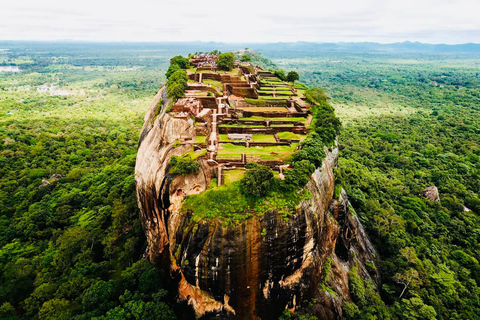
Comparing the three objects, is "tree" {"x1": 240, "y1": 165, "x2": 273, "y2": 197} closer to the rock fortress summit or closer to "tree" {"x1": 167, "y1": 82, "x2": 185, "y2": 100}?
the rock fortress summit

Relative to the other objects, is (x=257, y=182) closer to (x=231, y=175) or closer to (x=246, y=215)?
(x=246, y=215)

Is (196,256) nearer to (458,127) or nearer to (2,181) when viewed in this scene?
(2,181)

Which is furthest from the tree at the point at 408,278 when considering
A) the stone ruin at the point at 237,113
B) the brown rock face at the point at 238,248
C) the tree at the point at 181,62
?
the tree at the point at 181,62

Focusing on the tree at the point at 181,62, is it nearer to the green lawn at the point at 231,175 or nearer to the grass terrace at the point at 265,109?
the grass terrace at the point at 265,109

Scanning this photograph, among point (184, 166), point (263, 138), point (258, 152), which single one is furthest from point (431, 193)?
point (184, 166)

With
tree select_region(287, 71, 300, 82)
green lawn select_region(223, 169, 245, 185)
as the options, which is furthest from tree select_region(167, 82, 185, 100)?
tree select_region(287, 71, 300, 82)

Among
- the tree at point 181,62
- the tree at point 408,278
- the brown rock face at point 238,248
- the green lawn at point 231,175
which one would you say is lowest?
the tree at point 408,278

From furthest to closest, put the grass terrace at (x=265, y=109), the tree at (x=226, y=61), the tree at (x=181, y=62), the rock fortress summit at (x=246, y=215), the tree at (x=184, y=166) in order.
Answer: the tree at (x=181, y=62)
the tree at (x=226, y=61)
the grass terrace at (x=265, y=109)
the tree at (x=184, y=166)
the rock fortress summit at (x=246, y=215)
